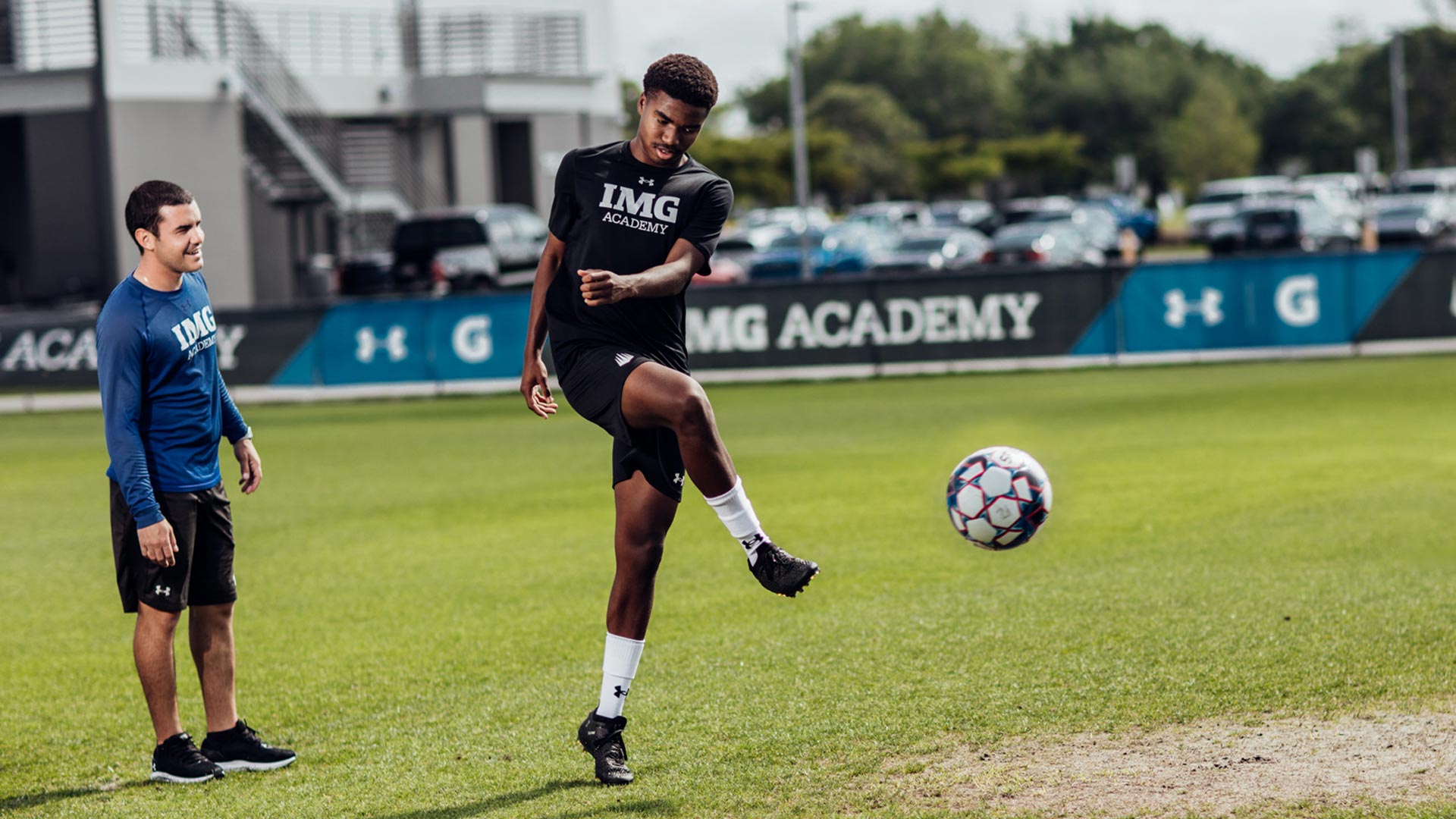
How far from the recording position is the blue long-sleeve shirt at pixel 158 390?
5480 mm

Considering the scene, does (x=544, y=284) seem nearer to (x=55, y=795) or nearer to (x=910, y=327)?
(x=55, y=795)

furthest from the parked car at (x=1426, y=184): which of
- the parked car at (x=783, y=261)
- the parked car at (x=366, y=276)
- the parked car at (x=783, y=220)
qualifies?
the parked car at (x=366, y=276)

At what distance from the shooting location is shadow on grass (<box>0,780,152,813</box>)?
221 inches

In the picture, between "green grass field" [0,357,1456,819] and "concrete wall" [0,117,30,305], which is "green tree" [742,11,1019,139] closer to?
"concrete wall" [0,117,30,305]

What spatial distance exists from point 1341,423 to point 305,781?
41.1 feet

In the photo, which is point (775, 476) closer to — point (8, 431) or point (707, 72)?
point (707, 72)

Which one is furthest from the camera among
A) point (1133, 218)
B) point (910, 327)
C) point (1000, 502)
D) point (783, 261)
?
point (1133, 218)

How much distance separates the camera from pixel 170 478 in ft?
18.6

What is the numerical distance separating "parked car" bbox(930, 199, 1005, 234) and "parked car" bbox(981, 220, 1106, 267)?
592 inches

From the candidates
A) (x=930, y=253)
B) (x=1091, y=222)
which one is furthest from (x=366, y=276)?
(x=1091, y=222)

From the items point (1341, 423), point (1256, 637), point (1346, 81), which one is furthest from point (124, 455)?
point (1346, 81)

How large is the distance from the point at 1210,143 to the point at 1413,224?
51112 mm

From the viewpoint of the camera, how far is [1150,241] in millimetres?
62312

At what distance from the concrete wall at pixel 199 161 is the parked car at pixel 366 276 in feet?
9.61
